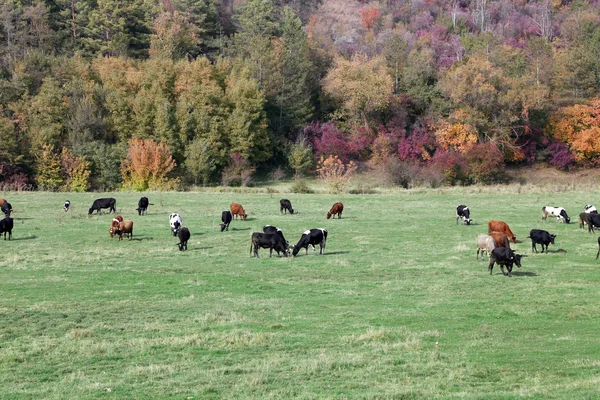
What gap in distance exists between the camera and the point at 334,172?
2473 inches

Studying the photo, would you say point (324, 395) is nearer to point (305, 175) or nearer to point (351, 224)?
point (351, 224)

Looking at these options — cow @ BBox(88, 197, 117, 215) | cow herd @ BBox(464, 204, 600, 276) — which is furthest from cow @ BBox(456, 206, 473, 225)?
cow @ BBox(88, 197, 117, 215)

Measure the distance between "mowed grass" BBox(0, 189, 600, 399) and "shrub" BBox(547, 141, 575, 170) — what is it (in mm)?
50788

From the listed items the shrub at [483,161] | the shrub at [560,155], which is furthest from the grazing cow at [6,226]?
the shrub at [560,155]

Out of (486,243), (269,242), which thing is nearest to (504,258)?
(486,243)

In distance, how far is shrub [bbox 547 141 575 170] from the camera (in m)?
83.4

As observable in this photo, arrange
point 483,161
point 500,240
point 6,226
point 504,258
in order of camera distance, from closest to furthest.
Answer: point 504,258
point 500,240
point 6,226
point 483,161

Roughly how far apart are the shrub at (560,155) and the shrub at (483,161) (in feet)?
32.6

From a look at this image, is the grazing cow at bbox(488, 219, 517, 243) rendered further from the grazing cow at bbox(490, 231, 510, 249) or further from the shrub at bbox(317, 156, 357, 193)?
the shrub at bbox(317, 156, 357, 193)

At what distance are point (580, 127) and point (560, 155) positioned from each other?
13.7ft

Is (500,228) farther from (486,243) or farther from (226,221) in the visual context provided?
(226,221)

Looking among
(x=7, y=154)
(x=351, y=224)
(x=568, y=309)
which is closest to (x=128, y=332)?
(x=568, y=309)

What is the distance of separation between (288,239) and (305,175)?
53.8 m

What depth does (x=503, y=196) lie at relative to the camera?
174 feet
